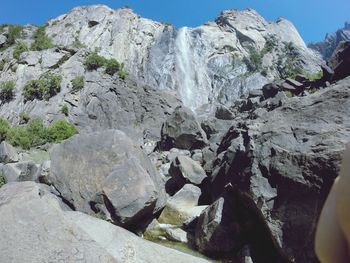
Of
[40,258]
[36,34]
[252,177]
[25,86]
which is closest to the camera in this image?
[40,258]

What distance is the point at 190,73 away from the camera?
59469mm

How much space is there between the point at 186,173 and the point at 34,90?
29.0 metres

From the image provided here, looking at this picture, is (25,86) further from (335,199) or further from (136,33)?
(335,199)

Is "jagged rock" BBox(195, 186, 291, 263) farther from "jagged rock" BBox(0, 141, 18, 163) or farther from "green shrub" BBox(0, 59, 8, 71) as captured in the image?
"green shrub" BBox(0, 59, 8, 71)

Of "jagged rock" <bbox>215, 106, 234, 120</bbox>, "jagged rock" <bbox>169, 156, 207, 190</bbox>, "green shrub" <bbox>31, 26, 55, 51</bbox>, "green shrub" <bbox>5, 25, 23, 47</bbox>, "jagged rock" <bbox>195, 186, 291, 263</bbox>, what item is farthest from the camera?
"green shrub" <bbox>5, 25, 23, 47</bbox>

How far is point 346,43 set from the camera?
2803 centimetres

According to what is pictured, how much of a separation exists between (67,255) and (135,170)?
657cm

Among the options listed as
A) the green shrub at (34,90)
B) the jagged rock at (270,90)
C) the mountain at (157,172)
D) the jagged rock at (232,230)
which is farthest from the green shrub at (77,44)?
the jagged rock at (232,230)

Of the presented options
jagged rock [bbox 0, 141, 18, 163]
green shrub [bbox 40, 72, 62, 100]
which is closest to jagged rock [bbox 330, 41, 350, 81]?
jagged rock [bbox 0, 141, 18, 163]

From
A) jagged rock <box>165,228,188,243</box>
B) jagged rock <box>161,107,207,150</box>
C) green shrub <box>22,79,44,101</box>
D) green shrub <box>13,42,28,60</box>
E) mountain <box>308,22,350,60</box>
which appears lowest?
jagged rock <box>165,228,188,243</box>

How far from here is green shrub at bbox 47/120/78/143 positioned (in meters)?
33.4

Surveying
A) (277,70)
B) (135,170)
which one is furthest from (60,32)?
(135,170)

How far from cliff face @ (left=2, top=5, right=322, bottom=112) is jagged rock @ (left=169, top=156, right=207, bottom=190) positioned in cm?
3529

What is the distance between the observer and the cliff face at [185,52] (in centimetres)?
5784
